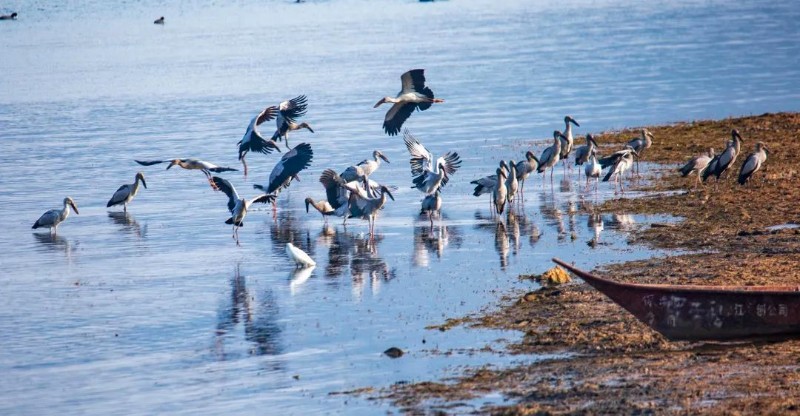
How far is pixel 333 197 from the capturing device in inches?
719

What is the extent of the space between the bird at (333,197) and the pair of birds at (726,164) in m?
4.85

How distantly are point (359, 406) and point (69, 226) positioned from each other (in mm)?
10241

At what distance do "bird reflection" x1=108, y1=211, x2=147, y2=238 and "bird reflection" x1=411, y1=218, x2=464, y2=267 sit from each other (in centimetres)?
377

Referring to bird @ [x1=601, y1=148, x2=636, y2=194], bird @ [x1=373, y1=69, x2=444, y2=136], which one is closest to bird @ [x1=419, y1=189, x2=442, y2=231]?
bird @ [x1=601, y1=148, x2=636, y2=194]

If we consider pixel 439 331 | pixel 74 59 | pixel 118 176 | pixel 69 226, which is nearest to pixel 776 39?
pixel 74 59

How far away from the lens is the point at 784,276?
1241 centimetres

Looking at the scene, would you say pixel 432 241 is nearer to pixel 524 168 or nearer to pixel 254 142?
pixel 524 168

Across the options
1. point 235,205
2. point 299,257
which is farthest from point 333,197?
point 299,257

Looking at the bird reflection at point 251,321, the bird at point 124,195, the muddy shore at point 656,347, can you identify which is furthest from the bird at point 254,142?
the bird reflection at point 251,321

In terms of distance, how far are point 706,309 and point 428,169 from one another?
8683mm

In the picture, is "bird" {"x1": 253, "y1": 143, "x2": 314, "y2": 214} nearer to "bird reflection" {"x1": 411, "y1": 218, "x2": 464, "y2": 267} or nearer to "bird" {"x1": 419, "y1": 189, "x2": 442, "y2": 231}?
"bird" {"x1": 419, "y1": 189, "x2": 442, "y2": 231}

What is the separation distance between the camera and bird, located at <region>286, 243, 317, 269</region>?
49.2 ft

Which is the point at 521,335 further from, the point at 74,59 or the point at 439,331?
the point at 74,59

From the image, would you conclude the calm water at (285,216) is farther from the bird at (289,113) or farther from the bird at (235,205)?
the bird at (289,113)
